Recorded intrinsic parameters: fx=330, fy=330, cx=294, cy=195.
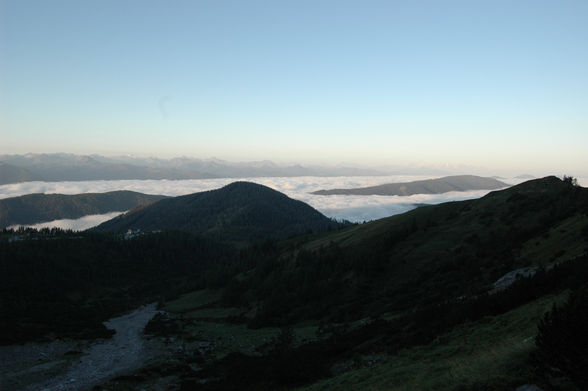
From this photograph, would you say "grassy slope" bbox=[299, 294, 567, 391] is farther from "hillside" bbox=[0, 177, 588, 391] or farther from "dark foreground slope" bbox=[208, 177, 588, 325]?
"dark foreground slope" bbox=[208, 177, 588, 325]

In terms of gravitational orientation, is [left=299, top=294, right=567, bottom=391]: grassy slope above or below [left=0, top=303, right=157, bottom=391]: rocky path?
above

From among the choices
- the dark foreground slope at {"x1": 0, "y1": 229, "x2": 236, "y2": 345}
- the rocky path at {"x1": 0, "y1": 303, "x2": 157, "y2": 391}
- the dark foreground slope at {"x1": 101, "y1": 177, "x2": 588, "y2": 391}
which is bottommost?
the dark foreground slope at {"x1": 0, "y1": 229, "x2": 236, "y2": 345}

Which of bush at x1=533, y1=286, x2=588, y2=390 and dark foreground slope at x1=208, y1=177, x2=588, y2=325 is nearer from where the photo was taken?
bush at x1=533, y1=286, x2=588, y2=390

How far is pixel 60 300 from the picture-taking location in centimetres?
11838

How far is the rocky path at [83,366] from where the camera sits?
37406 millimetres

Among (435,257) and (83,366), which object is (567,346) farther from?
(435,257)

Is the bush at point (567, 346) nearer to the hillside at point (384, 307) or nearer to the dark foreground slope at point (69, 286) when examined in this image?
the hillside at point (384, 307)

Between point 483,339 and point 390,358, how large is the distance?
6.05m

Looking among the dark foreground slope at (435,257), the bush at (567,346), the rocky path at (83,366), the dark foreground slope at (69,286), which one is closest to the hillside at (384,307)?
the bush at (567,346)

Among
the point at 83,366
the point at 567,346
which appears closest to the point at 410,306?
the point at 567,346

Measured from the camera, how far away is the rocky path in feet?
123

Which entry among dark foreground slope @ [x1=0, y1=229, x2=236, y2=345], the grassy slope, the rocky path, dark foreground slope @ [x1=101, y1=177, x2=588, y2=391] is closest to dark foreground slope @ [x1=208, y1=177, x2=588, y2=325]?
dark foreground slope @ [x1=101, y1=177, x2=588, y2=391]

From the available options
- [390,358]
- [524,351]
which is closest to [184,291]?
[390,358]

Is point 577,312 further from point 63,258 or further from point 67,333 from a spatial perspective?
point 63,258
